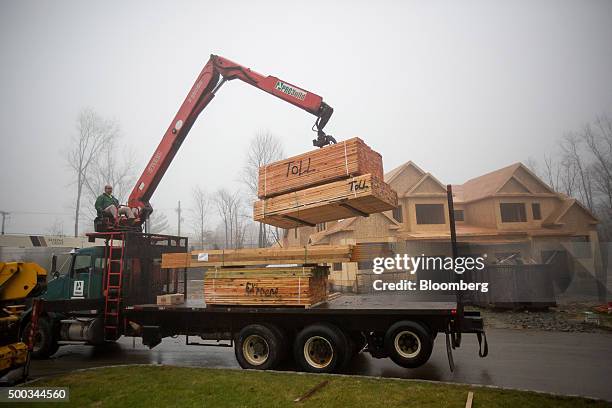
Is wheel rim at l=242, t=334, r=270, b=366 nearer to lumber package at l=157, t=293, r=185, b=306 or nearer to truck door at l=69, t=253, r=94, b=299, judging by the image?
lumber package at l=157, t=293, r=185, b=306

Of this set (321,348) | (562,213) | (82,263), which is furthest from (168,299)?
(562,213)

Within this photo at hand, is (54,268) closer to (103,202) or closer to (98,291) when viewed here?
(98,291)

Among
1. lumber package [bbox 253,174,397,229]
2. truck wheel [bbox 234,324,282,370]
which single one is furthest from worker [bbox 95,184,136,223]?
truck wheel [bbox 234,324,282,370]

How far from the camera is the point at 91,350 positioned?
11.2 metres

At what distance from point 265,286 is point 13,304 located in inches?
191

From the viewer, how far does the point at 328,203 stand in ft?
25.5

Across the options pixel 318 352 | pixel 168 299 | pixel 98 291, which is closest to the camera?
pixel 318 352

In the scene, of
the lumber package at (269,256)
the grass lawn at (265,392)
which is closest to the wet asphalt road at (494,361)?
the grass lawn at (265,392)

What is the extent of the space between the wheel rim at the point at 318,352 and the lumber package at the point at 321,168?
3.24 metres

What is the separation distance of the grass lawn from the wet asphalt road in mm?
1173

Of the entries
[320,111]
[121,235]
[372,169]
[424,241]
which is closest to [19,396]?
[121,235]

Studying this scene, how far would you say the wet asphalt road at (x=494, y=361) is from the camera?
7.23m

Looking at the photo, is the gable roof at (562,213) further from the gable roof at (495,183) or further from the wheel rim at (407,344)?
the wheel rim at (407,344)

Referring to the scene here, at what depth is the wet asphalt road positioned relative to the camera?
723 centimetres
